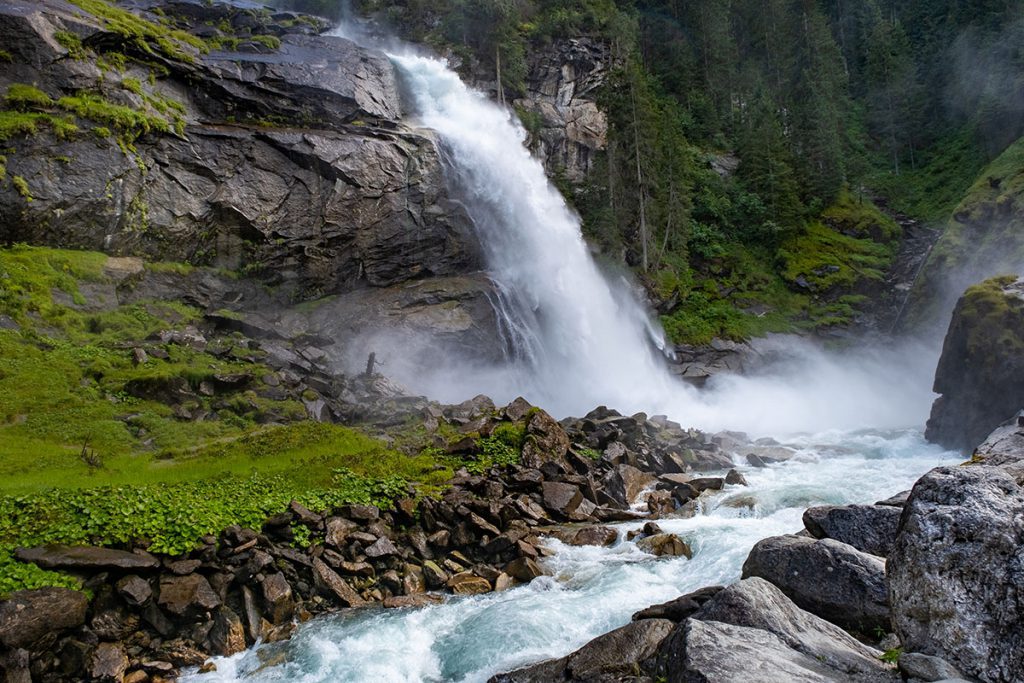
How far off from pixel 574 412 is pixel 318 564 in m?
18.3

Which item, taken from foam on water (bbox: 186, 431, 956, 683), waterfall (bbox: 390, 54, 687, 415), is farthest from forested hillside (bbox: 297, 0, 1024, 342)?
foam on water (bbox: 186, 431, 956, 683)

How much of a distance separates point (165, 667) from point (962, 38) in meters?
65.8

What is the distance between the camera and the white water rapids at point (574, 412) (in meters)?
9.05

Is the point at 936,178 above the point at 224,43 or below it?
below

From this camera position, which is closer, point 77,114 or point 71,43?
Answer: point 77,114

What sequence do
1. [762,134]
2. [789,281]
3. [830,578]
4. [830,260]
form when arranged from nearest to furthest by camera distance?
[830,578] → [789,281] → [830,260] → [762,134]

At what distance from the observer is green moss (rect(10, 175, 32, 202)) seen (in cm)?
2166

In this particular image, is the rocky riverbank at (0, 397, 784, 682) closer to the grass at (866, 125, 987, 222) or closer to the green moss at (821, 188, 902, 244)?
the green moss at (821, 188, 902, 244)

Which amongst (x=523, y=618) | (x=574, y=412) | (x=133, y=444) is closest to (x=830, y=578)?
(x=523, y=618)

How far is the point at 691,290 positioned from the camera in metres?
39.7

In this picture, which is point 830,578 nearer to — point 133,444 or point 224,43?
point 133,444

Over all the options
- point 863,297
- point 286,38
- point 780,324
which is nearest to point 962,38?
point 863,297

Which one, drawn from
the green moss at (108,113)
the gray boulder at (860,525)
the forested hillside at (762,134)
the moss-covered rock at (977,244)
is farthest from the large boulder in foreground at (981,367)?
the green moss at (108,113)

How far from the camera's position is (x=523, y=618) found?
31.4ft
